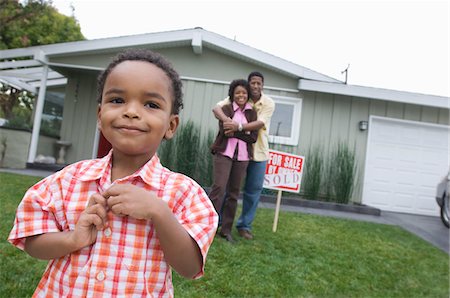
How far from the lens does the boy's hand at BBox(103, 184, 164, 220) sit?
0.78 metres

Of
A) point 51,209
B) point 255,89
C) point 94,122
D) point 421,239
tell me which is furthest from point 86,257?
point 94,122

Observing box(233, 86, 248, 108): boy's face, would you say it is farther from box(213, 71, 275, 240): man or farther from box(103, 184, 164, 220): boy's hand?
box(103, 184, 164, 220): boy's hand

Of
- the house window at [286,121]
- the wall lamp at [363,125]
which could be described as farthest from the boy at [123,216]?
the wall lamp at [363,125]

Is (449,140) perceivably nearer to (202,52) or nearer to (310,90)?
(310,90)

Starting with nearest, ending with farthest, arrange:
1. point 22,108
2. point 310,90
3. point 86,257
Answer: point 86,257 < point 310,90 < point 22,108

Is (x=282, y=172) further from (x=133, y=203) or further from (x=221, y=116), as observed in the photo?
(x=133, y=203)

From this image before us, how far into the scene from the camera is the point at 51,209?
0.86 metres

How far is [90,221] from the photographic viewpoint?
0.80 meters

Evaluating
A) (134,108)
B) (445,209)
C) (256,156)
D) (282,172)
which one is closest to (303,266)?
(256,156)

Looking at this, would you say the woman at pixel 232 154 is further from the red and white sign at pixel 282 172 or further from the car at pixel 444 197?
the car at pixel 444 197

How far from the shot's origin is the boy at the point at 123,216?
811 mm

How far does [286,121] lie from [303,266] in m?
5.70

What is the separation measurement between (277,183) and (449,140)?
20.8ft

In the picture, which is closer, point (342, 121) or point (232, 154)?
point (232, 154)
